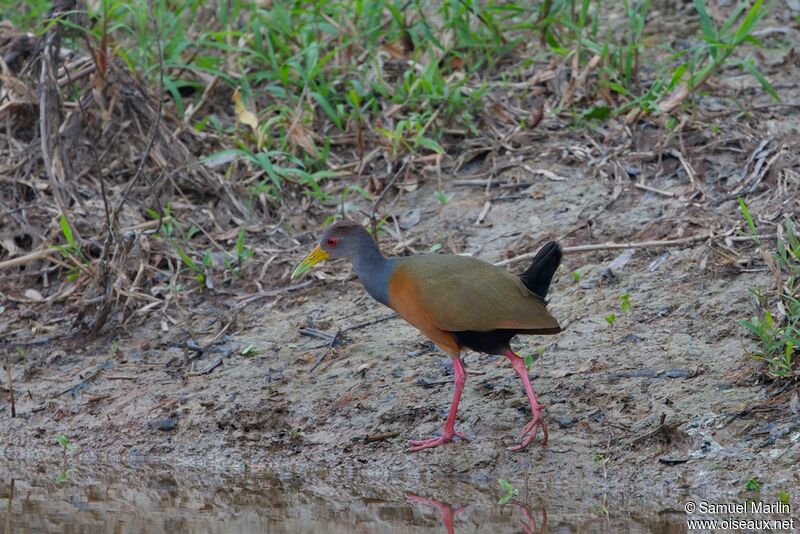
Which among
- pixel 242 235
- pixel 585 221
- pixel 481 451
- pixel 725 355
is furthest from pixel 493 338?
pixel 242 235

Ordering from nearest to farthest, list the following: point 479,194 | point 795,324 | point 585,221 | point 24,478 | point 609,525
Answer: point 609,525, point 795,324, point 24,478, point 585,221, point 479,194

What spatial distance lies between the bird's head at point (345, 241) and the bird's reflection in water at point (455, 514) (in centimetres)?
140

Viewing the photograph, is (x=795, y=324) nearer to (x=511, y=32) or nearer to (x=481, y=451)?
(x=481, y=451)

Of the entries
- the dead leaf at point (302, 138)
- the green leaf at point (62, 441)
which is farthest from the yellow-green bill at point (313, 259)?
the dead leaf at point (302, 138)

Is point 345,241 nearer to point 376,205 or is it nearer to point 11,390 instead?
point 376,205

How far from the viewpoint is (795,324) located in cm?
553

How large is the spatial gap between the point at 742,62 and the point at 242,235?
10.7 ft

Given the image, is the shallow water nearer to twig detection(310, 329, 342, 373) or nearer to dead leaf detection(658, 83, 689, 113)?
twig detection(310, 329, 342, 373)

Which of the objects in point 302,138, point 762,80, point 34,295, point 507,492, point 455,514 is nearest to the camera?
point 455,514

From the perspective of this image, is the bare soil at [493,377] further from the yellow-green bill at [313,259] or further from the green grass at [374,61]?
the green grass at [374,61]

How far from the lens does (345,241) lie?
6234 millimetres

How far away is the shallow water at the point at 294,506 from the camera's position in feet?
15.8

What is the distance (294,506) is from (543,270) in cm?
156

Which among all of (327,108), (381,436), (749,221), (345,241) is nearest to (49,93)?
(327,108)
